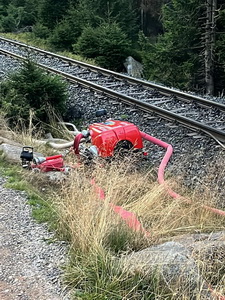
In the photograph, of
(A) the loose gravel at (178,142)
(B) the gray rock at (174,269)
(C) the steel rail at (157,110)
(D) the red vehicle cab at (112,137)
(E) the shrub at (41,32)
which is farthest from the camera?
(E) the shrub at (41,32)

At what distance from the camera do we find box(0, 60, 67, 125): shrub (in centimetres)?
951

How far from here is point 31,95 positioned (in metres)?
9.96

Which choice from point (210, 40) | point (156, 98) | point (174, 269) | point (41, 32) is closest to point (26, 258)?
point (174, 269)

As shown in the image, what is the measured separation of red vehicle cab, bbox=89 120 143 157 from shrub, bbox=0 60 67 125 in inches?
103

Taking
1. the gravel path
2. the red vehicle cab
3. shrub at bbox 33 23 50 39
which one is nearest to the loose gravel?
the red vehicle cab

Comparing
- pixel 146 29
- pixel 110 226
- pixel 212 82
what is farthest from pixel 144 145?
pixel 146 29

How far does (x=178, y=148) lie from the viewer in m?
7.94

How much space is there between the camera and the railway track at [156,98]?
29.6ft

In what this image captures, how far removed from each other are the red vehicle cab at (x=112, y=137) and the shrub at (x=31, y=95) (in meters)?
2.62

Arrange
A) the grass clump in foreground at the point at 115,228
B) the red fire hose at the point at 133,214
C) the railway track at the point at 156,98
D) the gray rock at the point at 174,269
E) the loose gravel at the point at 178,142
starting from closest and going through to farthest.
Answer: the gray rock at the point at 174,269 < the grass clump in foreground at the point at 115,228 < the red fire hose at the point at 133,214 < the loose gravel at the point at 178,142 < the railway track at the point at 156,98

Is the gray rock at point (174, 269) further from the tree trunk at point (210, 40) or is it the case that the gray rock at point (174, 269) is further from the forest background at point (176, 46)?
the tree trunk at point (210, 40)

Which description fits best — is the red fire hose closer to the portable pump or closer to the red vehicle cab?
the red vehicle cab

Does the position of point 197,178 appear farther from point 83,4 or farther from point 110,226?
point 83,4

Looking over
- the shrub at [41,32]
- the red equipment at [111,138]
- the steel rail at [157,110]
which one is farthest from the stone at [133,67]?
the red equipment at [111,138]
